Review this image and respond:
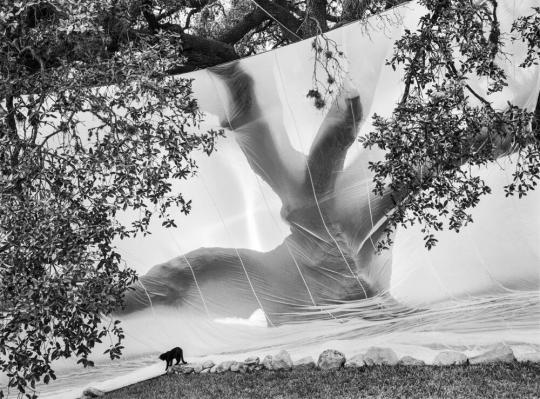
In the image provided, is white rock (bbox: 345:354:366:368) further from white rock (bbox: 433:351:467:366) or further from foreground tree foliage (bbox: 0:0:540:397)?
foreground tree foliage (bbox: 0:0:540:397)

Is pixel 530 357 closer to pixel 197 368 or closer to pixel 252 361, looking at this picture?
pixel 252 361

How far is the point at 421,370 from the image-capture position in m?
5.68

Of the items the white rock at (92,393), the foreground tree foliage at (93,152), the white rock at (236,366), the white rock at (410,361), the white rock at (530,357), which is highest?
the foreground tree foliage at (93,152)

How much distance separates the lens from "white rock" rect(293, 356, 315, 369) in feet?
20.6

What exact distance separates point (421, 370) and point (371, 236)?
54.3 inches

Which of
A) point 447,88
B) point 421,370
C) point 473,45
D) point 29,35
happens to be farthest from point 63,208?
point 421,370

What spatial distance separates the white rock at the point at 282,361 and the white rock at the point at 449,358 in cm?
140

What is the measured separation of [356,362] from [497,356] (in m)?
1.23

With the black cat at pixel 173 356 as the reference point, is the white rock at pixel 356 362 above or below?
below

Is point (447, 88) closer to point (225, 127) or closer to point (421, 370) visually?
point (421, 370)

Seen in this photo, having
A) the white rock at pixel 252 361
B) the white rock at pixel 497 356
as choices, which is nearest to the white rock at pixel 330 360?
the white rock at pixel 252 361

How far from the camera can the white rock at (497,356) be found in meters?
5.64

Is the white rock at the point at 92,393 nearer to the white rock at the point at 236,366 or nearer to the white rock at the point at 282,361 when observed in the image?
the white rock at the point at 236,366

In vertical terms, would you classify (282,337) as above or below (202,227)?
below
